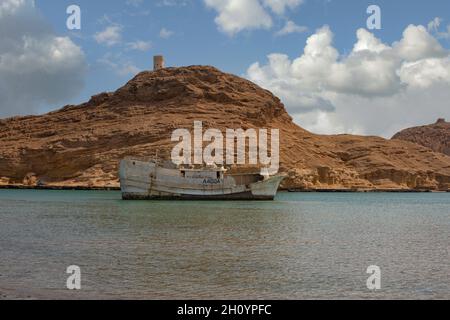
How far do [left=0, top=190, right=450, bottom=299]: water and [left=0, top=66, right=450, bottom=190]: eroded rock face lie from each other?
60351 millimetres

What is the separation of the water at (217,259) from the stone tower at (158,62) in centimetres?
10100

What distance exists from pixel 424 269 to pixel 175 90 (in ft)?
329

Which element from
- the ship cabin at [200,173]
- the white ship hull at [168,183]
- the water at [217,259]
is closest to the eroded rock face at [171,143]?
the white ship hull at [168,183]

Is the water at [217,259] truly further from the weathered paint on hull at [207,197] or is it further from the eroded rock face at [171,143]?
the eroded rock face at [171,143]

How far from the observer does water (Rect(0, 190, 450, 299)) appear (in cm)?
1402

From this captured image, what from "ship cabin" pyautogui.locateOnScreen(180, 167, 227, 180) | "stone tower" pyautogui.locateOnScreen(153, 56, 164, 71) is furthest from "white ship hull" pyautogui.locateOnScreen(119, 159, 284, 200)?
"stone tower" pyautogui.locateOnScreen(153, 56, 164, 71)

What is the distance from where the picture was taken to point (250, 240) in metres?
23.5

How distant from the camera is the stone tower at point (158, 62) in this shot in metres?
130

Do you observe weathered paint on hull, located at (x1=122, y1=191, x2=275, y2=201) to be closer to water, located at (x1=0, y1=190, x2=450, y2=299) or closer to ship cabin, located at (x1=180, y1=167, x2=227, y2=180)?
ship cabin, located at (x1=180, y1=167, x2=227, y2=180)

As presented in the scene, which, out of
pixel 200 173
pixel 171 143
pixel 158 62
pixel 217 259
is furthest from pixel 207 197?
pixel 158 62

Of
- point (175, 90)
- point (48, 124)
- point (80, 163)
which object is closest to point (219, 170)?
point (80, 163)

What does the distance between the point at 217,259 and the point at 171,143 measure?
243ft
